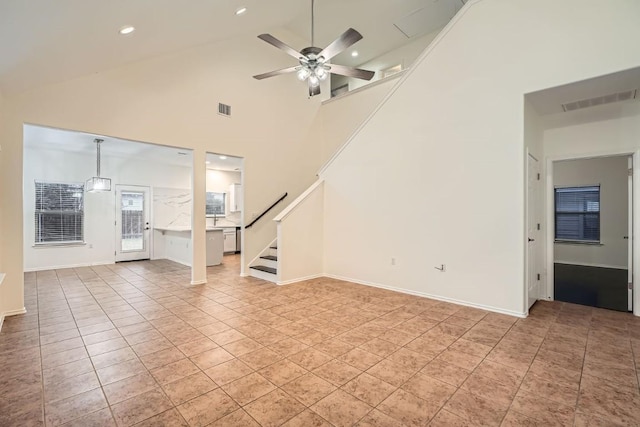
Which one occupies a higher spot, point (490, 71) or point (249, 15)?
point (249, 15)

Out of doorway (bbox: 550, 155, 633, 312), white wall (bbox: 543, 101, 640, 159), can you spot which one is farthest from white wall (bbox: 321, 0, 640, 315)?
doorway (bbox: 550, 155, 633, 312)

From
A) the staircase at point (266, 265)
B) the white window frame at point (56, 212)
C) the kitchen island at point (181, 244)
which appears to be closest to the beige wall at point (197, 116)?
the staircase at point (266, 265)

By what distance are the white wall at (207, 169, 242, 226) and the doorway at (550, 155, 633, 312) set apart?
8858 millimetres

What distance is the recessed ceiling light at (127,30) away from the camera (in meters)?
2.89

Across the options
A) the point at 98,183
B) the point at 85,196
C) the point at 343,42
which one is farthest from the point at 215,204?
the point at 343,42

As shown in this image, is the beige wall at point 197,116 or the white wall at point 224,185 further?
the white wall at point 224,185

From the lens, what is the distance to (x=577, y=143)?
4.27 metres

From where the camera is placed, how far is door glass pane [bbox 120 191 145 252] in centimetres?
822

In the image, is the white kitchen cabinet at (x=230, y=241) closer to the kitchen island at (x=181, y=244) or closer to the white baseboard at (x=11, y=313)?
the kitchen island at (x=181, y=244)

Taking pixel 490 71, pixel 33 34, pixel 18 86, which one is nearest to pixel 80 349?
pixel 33 34

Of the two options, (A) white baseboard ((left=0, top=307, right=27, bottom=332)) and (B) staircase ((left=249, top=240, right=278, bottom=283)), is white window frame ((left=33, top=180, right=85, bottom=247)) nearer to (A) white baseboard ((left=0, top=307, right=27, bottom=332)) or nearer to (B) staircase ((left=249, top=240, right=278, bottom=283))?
(A) white baseboard ((left=0, top=307, right=27, bottom=332))

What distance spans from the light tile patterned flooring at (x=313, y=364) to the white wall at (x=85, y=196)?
133 inches

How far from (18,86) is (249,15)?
2918mm

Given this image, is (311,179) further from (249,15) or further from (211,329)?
(211,329)
